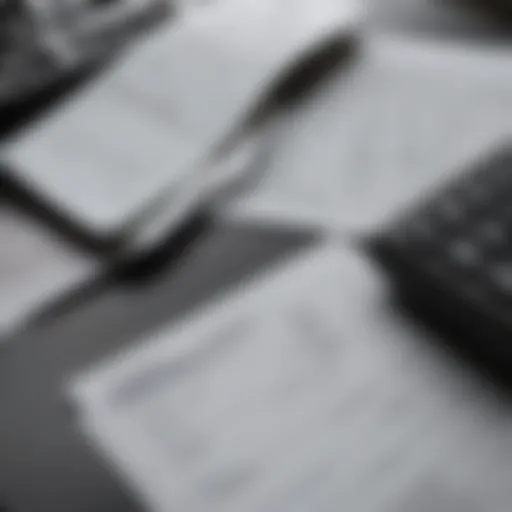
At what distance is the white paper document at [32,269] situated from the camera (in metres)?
0.41

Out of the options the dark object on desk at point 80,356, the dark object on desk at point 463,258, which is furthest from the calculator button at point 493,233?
the dark object on desk at point 80,356

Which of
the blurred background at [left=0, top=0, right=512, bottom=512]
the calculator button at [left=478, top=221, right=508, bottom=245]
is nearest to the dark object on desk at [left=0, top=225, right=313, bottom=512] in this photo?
the blurred background at [left=0, top=0, right=512, bottom=512]

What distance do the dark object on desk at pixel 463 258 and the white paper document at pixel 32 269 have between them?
0.53ft

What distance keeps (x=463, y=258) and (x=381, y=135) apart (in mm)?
188

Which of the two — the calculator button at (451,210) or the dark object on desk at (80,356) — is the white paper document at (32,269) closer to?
the dark object on desk at (80,356)

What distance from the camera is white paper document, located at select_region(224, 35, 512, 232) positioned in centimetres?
45

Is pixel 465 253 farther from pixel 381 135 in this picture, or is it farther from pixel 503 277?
pixel 381 135

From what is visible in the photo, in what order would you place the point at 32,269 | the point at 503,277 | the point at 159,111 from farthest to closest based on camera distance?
the point at 159,111
the point at 32,269
the point at 503,277

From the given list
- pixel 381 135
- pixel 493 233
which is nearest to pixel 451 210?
pixel 493 233

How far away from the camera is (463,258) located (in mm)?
331

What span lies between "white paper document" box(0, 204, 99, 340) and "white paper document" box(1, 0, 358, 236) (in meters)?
0.02

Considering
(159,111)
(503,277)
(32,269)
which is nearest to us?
(503,277)

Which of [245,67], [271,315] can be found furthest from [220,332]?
[245,67]

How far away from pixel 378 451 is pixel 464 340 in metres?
0.06
